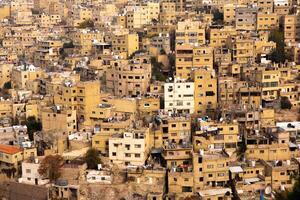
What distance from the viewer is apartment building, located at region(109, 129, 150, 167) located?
2286 cm

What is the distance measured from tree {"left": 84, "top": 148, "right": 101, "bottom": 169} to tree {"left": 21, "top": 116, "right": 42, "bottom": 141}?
3415 mm

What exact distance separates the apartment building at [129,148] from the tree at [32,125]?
3.98 m

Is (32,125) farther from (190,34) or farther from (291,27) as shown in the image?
(291,27)

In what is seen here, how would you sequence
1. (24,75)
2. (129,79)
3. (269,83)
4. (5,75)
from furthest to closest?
(5,75) < (24,75) < (129,79) < (269,83)

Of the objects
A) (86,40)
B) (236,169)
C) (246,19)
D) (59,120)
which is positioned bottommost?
(236,169)

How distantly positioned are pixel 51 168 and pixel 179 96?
644 cm

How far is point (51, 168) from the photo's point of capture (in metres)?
22.2

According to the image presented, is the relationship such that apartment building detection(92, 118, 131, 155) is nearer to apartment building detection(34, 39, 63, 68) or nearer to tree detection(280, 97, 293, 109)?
tree detection(280, 97, 293, 109)

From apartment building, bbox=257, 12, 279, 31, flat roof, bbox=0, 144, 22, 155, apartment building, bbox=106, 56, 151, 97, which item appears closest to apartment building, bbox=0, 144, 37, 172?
flat roof, bbox=0, 144, 22, 155

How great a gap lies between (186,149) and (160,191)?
5.99 feet

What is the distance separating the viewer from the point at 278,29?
34.7m

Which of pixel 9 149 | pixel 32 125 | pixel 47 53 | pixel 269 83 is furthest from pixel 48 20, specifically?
pixel 9 149

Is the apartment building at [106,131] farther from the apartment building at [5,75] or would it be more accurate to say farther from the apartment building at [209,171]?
the apartment building at [5,75]

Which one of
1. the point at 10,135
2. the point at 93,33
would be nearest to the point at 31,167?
the point at 10,135
